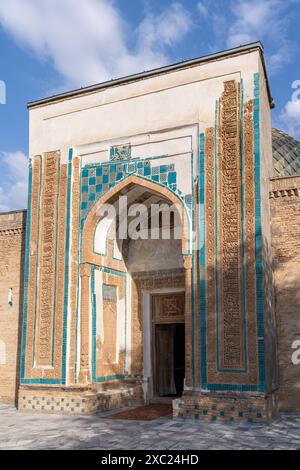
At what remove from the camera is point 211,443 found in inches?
235

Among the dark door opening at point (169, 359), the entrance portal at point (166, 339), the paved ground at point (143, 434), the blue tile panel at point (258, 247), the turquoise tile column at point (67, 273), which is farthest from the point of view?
the dark door opening at point (169, 359)

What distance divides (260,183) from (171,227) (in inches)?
104

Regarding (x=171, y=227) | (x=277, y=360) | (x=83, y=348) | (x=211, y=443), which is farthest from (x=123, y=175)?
(x=211, y=443)

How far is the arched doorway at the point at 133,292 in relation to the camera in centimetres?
904

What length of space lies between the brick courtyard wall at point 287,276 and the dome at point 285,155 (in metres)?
3.12

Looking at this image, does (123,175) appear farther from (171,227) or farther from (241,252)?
Result: (241,252)

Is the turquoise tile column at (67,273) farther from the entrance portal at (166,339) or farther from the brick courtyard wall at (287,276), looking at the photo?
the brick courtyard wall at (287,276)

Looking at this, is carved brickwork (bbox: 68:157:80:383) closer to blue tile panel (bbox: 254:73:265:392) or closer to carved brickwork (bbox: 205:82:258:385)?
carved brickwork (bbox: 205:82:258:385)

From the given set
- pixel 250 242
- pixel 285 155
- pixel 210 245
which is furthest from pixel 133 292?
pixel 285 155

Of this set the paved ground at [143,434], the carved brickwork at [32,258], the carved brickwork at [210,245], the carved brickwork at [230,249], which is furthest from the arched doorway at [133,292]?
the paved ground at [143,434]

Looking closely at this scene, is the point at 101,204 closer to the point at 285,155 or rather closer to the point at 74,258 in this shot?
the point at 74,258

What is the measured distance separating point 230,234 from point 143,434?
9.82 feet

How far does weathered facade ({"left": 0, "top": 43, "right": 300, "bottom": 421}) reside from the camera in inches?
302

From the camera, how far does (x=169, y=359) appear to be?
1052 cm
